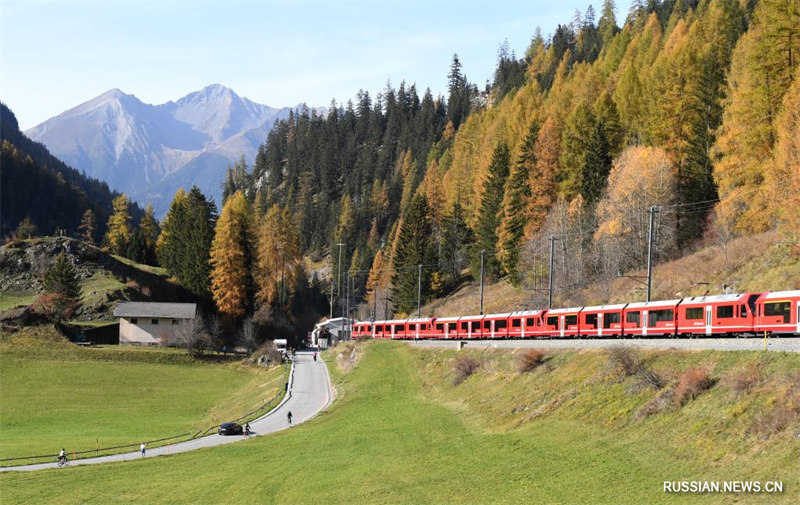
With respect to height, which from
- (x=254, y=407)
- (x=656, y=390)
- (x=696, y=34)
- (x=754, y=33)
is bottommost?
(x=254, y=407)

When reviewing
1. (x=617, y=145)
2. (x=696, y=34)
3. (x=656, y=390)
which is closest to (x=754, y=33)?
(x=617, y=145)

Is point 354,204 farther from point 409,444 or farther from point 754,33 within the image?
point 409,444

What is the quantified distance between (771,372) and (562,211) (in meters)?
49.2

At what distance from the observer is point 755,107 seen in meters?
56.3

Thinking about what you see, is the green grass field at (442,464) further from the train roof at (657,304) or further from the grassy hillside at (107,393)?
the grassy hillside at (107,393)

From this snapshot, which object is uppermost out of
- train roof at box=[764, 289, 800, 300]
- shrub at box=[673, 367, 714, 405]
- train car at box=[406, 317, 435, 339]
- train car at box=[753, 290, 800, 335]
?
train roof at box=[764, 289, 800, 300]

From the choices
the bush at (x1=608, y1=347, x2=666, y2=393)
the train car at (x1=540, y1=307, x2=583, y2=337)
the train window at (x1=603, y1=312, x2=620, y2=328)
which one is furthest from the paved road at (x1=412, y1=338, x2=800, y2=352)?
the train window at (x1=603, y1=312, x2=620, y2=328)

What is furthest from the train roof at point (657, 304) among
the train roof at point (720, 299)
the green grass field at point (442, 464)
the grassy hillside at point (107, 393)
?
the grassy hillside at point (107, 393)

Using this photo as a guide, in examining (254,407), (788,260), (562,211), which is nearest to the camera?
(788,260)

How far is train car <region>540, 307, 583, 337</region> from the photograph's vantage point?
51.3m

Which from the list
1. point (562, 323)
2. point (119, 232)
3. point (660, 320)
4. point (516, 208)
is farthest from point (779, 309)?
point (119, 232)

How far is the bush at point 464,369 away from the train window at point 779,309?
776 inches

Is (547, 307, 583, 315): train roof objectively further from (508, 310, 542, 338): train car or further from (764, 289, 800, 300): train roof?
(764, 289, 800, 300): train roof

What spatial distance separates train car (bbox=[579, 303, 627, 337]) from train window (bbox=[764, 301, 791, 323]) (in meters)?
11.1
